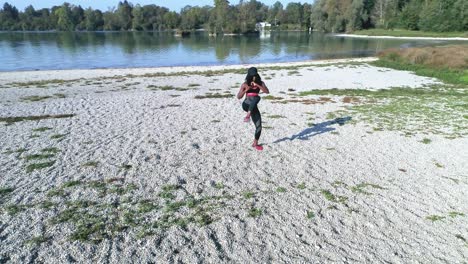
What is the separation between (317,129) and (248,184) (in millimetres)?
5362

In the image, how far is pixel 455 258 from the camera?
18.0 ft

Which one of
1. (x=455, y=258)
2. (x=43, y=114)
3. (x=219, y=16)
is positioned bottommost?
(x=455, y=258)

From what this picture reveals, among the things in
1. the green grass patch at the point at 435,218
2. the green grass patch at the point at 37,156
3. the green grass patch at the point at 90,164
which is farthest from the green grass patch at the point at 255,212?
the green grass patch at the point at 37,156

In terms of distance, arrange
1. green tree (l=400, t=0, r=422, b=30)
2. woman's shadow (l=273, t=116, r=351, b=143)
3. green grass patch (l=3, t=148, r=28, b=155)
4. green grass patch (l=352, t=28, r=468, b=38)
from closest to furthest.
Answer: green grass patch (l=3, t=148, r=28, b=155) < woman's shadow (l=273, t=116, r=351, b=143) < green grass patch (l=352, t=28, r=468, b=38) < green tree (l=400, t=0, r=422, b=30)

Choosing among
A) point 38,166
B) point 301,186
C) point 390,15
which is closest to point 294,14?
point 390,15

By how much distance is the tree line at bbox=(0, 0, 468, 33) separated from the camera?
109 m

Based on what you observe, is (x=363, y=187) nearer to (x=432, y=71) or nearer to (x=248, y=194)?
(x=248, y=194)

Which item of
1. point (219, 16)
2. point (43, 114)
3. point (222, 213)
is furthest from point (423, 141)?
point (219, 16)

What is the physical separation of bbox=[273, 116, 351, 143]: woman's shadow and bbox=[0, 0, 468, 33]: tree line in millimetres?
108275

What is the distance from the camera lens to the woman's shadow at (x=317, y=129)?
1142 cm

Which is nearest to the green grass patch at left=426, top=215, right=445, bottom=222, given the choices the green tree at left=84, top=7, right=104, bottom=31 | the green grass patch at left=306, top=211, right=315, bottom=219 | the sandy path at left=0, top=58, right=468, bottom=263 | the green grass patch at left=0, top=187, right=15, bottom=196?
the sandy path at left=0, top=58, right=468, bottom=263

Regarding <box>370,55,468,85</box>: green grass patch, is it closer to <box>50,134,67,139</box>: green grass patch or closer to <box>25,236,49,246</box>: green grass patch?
<box>50,134,67,139</box>: green grass patch

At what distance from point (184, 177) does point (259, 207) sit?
7.21 ft

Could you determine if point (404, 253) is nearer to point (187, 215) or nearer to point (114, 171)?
point (187, 215)
